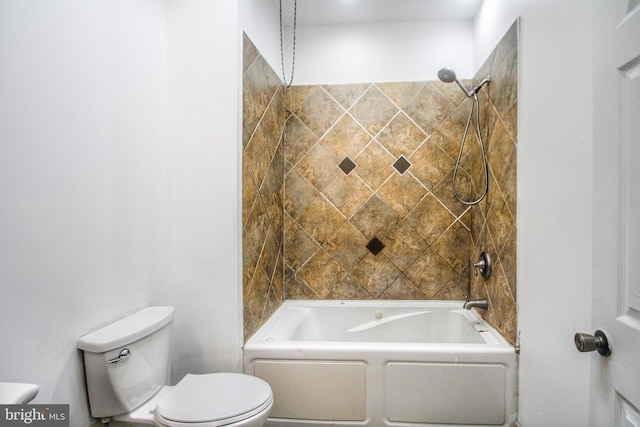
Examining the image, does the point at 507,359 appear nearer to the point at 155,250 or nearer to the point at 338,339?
the point at 338,339

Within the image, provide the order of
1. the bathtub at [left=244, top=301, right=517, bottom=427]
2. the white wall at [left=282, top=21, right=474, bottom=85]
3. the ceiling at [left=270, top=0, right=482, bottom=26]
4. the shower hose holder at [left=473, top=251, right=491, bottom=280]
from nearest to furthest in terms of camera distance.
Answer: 1. the bathtub at [left=244, top=301, right=517, bottom=427]
2. the shower hose holder at [left=473, top=251, right=491, bottom=280]
3. the ceiling at [left=270, top=0, right=482, bottom=26]
4. the white wall at [left=282, top=21, right=474, bottom=85]

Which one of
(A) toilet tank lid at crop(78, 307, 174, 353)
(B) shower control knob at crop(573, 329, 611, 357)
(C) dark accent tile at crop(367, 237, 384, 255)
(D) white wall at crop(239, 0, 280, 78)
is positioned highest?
(D) white wall at crop(239, 0, 280, 78)

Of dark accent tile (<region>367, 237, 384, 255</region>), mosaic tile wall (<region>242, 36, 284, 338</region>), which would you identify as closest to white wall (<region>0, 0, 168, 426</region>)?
mosaic tile wall (<region>242, 36, 284, 338</region>)

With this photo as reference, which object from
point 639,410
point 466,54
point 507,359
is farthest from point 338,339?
point 466,54

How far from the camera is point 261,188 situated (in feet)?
6.97

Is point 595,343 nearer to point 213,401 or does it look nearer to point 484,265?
point 484,265

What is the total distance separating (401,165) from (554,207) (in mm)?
1298

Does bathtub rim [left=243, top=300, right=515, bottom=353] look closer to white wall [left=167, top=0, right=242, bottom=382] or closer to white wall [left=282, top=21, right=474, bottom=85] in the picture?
white wall [left=167, top=0, right=242, bottom=382]

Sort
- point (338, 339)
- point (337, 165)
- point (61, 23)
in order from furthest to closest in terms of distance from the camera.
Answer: point (337, 165), point (338, 339), point (61, 23)

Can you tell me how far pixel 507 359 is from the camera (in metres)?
1.69

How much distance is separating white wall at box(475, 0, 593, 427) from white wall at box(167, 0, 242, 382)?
4.56 ft

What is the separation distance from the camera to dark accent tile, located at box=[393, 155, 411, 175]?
101 inches

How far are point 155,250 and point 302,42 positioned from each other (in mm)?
1899

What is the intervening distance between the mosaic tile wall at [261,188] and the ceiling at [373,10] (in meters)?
0.52
